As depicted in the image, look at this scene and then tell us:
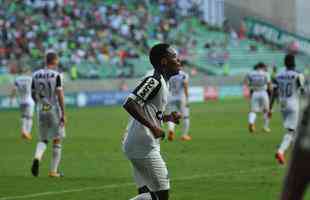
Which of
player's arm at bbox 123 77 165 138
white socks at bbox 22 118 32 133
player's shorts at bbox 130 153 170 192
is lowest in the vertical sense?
white socks at bbox 22 118 32 133

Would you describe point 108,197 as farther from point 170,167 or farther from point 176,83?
point 176,83

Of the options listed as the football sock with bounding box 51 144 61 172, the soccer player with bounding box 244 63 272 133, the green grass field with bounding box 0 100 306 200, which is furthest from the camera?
the soccer player with bounding box 244 63 272 133

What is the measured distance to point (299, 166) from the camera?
16.7ft

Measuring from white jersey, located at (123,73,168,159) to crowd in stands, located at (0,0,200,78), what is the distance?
3571cm

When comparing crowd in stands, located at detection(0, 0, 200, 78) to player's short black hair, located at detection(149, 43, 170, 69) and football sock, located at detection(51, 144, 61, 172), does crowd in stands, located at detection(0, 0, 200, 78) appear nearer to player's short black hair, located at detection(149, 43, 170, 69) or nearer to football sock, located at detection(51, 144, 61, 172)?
football sock, located at detection(51, 144, 61, 172)

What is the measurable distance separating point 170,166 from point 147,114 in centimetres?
876

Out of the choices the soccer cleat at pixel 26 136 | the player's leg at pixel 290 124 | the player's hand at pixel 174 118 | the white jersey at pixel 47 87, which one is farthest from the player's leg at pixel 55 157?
the soccer cleat at pixel 26 136

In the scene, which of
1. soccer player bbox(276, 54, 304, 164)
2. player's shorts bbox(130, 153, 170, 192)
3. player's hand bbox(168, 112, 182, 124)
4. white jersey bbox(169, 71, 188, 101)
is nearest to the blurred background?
white jersey bbox(169, 71, 188, 101)

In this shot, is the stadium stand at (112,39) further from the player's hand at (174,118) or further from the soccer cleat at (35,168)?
the player's hand at (174,118)

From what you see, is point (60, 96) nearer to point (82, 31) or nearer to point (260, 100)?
point (260, 100)

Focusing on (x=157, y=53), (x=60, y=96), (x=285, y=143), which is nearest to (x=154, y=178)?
(x=157, y=53)

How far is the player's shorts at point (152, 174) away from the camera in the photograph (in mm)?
8906

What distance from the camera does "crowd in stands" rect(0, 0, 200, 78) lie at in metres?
47.7

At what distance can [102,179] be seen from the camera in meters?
15.5
